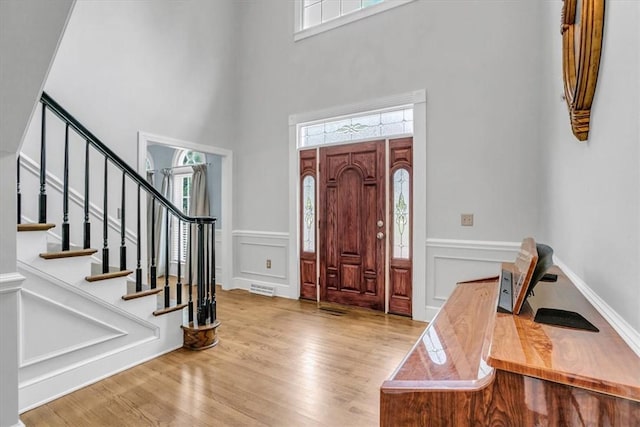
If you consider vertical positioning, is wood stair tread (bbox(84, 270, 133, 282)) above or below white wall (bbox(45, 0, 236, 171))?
below

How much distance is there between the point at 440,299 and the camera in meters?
3.43

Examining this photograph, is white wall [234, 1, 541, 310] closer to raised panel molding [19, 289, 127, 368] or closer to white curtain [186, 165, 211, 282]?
white curtain [186, 165, 211, 282]

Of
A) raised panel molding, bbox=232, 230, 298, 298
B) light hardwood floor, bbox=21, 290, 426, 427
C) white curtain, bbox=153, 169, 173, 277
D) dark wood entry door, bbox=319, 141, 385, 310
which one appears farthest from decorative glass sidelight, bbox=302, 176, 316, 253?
white curtain, bbox=153, 169, 173, 277

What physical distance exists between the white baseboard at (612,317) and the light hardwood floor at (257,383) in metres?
1.22

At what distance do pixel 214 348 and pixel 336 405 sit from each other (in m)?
1.26

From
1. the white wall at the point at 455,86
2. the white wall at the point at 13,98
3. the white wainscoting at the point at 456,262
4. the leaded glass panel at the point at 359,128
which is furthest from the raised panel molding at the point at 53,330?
the leaded glass panel at the point at 359,128

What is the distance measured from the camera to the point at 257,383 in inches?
86.3

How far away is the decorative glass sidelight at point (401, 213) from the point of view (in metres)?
3.64

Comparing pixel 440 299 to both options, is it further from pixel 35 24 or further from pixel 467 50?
pixel 35 24

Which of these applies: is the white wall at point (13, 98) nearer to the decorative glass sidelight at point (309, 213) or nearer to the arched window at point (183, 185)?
the decorative glass sidelight at point (309, 213)

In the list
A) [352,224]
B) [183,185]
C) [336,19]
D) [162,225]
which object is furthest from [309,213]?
[162,225]

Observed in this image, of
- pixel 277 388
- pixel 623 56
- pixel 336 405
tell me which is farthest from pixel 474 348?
pixel 277 388

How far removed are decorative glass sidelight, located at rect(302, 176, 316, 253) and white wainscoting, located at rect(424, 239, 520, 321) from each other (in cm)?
149

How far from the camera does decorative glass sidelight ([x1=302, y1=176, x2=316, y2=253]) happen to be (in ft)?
14.0
